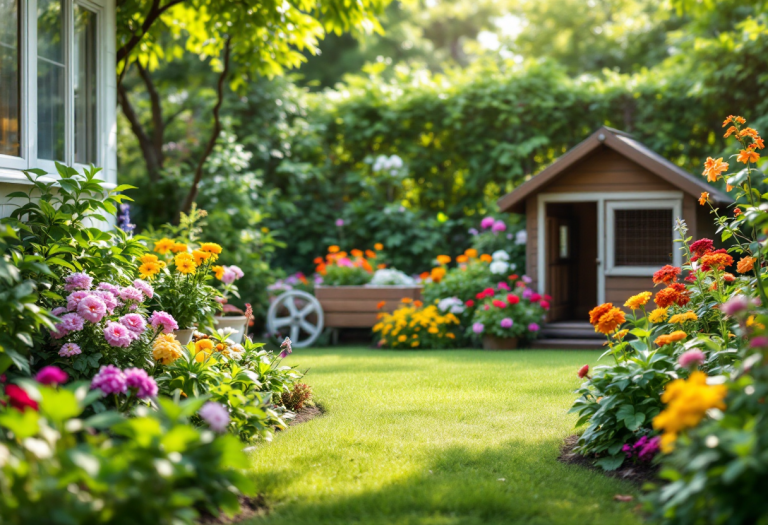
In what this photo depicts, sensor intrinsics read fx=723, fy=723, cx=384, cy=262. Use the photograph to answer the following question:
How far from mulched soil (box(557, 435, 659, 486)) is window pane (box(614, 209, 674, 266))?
538 cm

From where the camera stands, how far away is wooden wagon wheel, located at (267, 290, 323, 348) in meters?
9.09

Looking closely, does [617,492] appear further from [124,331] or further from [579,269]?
[579,269]

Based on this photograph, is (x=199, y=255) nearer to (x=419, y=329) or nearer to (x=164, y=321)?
(x=164, y=321)

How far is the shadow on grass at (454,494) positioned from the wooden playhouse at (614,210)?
504 cm

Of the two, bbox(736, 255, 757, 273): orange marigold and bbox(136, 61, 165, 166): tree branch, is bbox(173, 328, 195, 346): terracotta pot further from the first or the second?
bbox(136, 61, 165, 166): tree branch

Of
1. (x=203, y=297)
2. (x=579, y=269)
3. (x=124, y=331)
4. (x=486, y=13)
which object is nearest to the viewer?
(x=124, y=331)

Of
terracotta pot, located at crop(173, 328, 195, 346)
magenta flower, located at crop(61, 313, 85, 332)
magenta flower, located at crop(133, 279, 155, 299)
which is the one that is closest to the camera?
magenta flower, located at crop(61, 313, 85, 332)

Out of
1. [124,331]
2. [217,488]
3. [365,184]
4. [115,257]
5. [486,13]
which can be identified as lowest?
[217,488]

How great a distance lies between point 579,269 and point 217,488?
881 centimetres

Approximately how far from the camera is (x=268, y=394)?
3938 millimetres

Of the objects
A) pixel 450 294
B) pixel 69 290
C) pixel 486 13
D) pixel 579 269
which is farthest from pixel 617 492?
pixel 486 13

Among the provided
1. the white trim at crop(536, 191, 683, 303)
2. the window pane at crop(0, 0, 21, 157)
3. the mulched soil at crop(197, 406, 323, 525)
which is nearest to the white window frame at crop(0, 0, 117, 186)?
Result: the window pane at crop(0, 0, 21, 157)

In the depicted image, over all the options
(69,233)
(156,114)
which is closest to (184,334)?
(69,233)

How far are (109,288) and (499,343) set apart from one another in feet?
17.0
